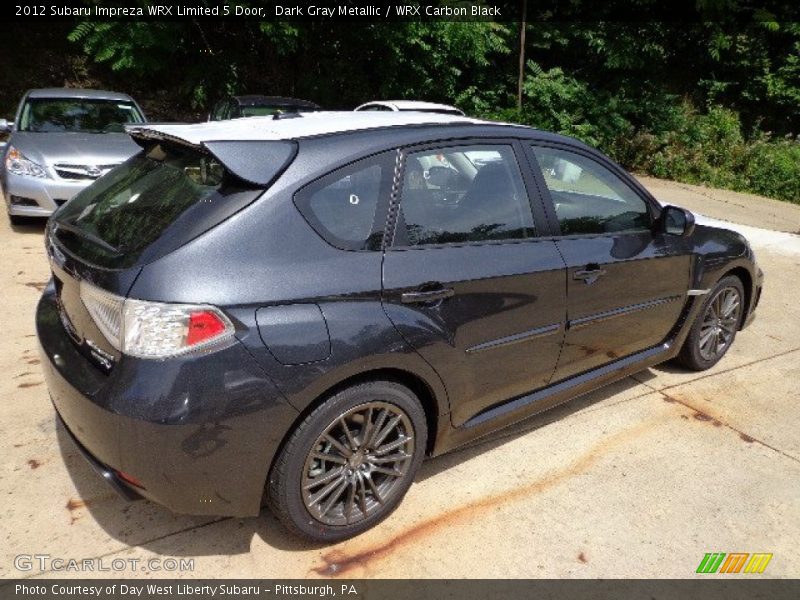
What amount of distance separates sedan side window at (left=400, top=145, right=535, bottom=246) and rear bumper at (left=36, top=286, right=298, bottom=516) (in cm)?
89

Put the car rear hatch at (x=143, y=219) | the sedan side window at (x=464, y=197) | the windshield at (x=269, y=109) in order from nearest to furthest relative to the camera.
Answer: the car rear hatch at (x=143, y=219), the sedan side window at (x=464, y=197), the windshield at (x=269, y=109)

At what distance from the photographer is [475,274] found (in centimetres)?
263

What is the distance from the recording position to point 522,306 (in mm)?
2818

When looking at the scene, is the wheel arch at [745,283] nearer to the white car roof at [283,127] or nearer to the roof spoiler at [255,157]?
the white car roof at [283,127]

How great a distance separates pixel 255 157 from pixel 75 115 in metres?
6.28

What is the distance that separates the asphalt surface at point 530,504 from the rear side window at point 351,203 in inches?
47.6

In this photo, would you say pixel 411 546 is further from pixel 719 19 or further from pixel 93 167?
pixel 719 19

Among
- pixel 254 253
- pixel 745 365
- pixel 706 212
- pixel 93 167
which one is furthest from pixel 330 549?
pixel 706 212

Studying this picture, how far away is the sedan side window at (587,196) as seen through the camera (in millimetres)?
3064

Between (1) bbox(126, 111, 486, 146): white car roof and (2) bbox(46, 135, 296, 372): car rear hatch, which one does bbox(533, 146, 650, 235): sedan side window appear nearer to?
(1) bbox(126, 111, 486, 146): white car roof

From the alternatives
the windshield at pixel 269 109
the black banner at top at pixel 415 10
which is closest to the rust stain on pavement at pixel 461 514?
the windshield at pixel 269 109

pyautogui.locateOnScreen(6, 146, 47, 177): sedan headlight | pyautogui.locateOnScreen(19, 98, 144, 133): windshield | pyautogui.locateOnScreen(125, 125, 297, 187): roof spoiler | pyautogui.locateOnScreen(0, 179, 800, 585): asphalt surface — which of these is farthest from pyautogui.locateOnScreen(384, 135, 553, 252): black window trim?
pyautogui.locateOnScreen(19, 98, 144, 133): windshield

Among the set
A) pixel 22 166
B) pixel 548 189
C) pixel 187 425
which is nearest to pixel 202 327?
pixel 187 425

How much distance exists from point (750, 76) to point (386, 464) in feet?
59.7
